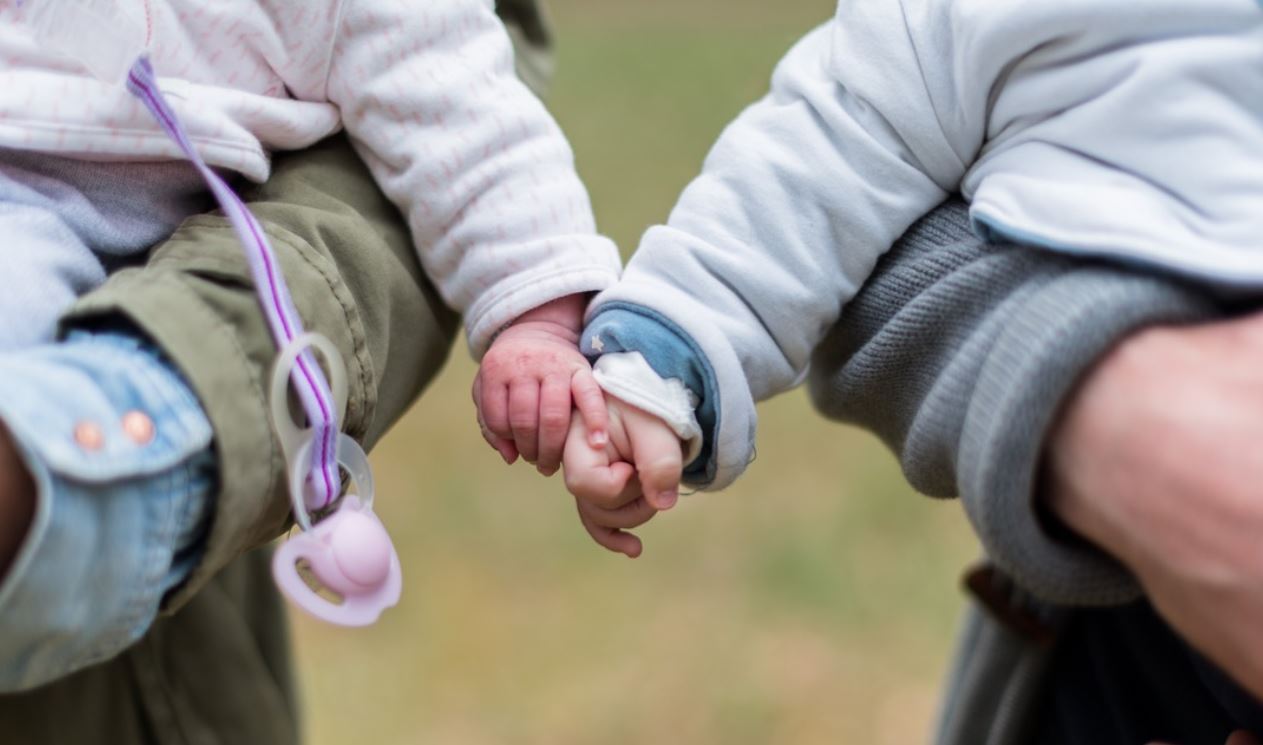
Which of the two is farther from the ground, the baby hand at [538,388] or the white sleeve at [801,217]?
the white sleeve at [801,217]

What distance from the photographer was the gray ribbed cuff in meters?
0.38

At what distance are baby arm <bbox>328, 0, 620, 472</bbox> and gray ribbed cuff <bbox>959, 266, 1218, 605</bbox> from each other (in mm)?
197

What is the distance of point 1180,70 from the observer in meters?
0.43

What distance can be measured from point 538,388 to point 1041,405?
21cm

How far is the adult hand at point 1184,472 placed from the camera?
34cm

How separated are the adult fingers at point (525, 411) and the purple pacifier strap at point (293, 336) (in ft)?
0.31

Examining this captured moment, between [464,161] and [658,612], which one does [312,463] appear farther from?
[658,612]

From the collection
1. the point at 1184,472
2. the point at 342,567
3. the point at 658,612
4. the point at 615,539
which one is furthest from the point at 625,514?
the point at 658,612

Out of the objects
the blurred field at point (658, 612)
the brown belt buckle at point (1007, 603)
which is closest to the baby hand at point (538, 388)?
the brown belt buckle at point (1007, 603)

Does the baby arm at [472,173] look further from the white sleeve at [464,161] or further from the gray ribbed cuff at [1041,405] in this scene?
the gray ribbed cuff at [1041,405]

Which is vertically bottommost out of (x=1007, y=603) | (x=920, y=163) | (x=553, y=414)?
(x=1007, y=603)

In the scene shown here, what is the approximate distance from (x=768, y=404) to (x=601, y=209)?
22.0 inches

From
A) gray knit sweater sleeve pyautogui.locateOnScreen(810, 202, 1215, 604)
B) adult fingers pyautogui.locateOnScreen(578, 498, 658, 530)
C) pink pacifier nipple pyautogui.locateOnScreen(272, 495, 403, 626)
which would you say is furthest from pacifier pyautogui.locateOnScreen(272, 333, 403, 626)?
gray knit sweater sleeve pyautogui.locateOnScreen(810, 202, 1215, 604)

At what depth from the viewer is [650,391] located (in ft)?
1.63
